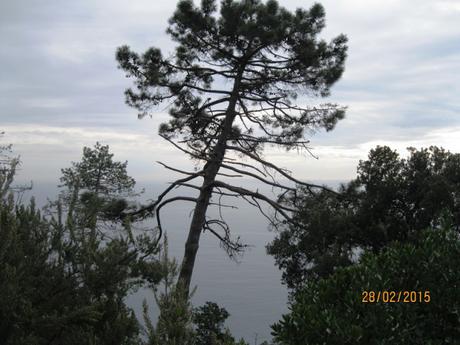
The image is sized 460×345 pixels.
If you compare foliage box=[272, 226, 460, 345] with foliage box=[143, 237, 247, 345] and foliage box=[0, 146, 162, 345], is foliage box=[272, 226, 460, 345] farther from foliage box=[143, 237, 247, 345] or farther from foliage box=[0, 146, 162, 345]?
foliage box=[0, 146, 162, 345]

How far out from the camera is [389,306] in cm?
526

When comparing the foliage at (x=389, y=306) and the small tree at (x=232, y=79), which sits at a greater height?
the small tree at (x=232, y=79)

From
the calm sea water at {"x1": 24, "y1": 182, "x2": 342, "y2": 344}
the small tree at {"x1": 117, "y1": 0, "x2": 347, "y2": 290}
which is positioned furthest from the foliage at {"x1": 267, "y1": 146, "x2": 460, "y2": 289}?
the calm sea water at {"x1": 24, "y1": 182, "x2": 342, "y2": 344}

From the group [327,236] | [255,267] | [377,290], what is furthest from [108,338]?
[255,267]
